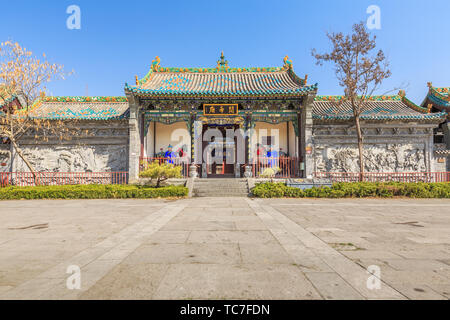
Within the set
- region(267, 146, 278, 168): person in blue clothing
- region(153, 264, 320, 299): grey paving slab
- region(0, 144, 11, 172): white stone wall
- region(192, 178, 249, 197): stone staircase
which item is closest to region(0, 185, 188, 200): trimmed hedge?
region(192, 178, 249, 197): stone staircase

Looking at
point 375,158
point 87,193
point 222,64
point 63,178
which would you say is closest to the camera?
point 87,193

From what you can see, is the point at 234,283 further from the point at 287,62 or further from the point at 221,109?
the point at 287,62

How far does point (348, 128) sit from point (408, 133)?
11.4 feet

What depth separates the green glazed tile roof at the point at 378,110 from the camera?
1215 cm

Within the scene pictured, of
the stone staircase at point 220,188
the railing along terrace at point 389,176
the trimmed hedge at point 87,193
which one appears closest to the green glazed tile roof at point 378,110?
the railing along terrace at point 389,176

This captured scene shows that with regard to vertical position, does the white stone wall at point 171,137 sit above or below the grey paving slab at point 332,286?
above

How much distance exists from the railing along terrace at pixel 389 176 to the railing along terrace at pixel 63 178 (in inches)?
439

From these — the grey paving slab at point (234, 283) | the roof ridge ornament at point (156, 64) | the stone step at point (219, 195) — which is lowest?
the stone step at point (219, 195)

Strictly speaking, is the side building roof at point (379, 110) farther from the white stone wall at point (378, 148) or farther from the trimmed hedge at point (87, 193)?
the trimmed hedge at point (87, 193)

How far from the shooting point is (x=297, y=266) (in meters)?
2.17

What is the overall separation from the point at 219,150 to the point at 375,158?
358 inches

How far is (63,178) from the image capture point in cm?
1199

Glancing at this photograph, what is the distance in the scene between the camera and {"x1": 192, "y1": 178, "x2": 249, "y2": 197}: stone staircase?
958 cm

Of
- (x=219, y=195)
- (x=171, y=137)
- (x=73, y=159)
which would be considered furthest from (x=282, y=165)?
(x=73, y=159)
